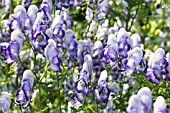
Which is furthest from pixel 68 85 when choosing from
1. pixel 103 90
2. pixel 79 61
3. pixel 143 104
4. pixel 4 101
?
pixel 143 104

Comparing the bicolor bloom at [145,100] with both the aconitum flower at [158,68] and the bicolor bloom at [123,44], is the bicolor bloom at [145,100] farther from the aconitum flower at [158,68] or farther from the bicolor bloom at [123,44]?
→ the bicolor bloom at [123,44]

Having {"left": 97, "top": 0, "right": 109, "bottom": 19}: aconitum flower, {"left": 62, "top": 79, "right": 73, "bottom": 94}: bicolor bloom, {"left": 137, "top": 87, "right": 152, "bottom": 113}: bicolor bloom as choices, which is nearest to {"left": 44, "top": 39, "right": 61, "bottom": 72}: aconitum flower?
{"left": 62, "top": 79, "right": 73, "bottom": 94}: bicolor bloom

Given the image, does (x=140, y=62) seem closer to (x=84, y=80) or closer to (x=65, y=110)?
(x=84, y=80)

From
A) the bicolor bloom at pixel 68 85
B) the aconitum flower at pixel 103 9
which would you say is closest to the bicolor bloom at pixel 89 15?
the aconitum flower at pixel 103 9

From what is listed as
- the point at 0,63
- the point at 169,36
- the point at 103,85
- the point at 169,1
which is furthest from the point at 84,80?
the point at 169,36

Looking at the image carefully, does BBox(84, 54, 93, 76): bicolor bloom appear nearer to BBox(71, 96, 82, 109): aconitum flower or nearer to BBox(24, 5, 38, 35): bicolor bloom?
BBox(71, 96, 82, 109): aconitum flower

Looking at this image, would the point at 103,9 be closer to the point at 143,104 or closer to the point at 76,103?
the point at 76,103
